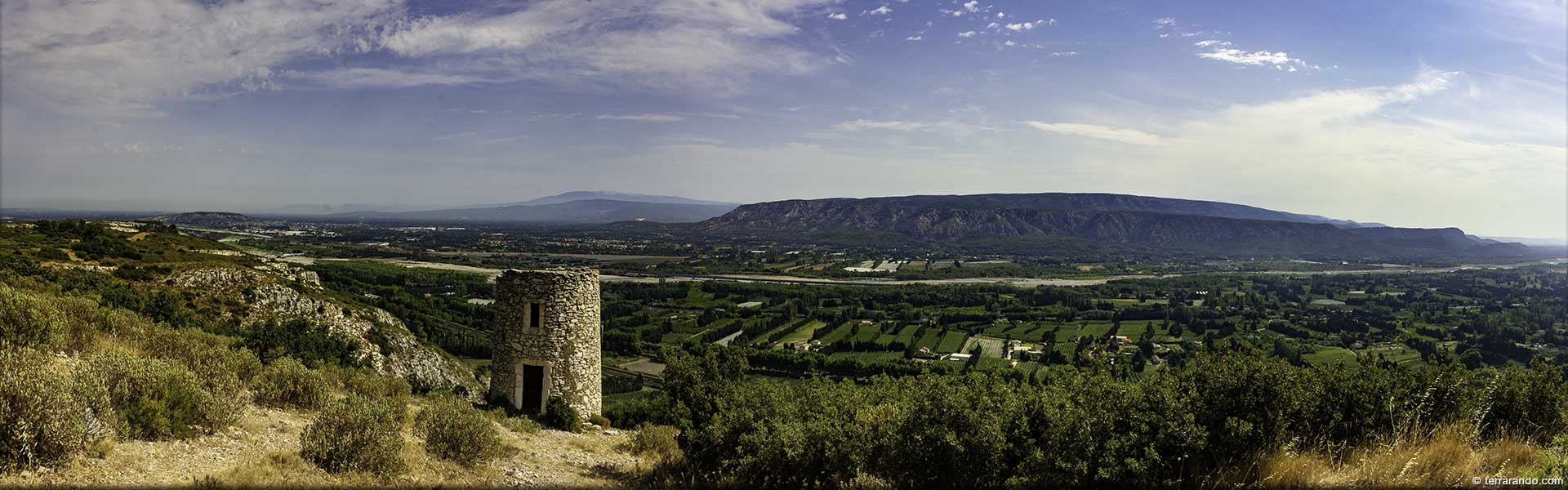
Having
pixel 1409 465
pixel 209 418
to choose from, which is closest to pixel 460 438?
pixel 209 418

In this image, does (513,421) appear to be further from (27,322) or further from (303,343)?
(303,343)

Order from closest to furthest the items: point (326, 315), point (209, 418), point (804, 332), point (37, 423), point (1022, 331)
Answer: point (37, 423) → point (209, 418) → point (326, 315) → point (804, 332) → point (1022, 331)

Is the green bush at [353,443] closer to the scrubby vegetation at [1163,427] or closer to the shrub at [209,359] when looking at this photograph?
the shrub at [209,359]

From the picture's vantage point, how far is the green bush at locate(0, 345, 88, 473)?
807cm

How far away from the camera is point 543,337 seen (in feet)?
61.8

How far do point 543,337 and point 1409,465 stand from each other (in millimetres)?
18273

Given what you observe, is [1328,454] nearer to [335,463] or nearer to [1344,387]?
[1344,387]

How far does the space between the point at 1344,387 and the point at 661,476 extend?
40.8ft

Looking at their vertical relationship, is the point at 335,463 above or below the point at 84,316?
below

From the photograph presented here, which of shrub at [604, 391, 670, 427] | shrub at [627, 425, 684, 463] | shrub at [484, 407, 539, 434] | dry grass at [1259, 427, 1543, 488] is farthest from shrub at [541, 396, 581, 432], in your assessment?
dry grass at [1259, 427, 1543, 488]

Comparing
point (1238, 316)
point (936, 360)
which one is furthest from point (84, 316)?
point (1238, 316)

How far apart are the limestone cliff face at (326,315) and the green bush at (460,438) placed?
13.9m

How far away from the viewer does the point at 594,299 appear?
19750mm

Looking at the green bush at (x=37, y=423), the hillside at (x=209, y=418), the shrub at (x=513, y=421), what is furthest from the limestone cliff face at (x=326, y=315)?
the green bush at (x=37, y=423)
